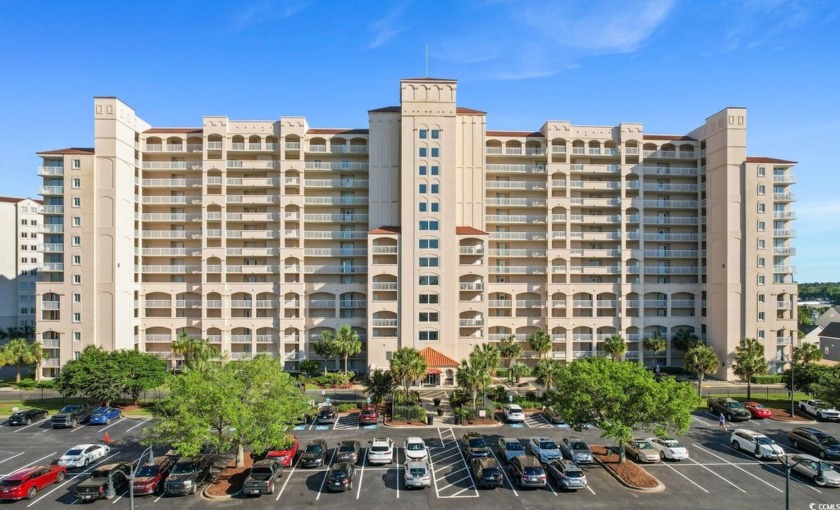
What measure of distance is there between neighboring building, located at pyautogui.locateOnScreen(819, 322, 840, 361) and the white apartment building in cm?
16847

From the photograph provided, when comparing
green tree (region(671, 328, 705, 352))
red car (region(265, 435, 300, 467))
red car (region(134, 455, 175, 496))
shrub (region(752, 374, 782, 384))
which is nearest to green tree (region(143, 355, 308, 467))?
red car (region(265, 435, 300, 467))

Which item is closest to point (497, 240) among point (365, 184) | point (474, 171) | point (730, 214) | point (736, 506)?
point (474, 171)

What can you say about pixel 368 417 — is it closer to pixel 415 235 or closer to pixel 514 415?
pixel 514 415

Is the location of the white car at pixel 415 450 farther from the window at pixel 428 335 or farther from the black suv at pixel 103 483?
the window at pixel 428 335

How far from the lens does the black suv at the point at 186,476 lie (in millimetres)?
30978

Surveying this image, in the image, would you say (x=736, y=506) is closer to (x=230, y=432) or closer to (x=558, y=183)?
(x=230, y=432)

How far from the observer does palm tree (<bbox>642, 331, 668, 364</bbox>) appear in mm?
74250

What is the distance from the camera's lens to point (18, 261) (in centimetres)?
10844

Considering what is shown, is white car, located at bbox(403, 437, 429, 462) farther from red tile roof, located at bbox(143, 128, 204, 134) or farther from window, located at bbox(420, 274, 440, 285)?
red tile roof, located at bbox(143, 128, 204, 134)

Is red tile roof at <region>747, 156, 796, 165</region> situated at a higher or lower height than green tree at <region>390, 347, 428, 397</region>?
higher

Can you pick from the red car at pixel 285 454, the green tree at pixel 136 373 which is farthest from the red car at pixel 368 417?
the green tree at pixel 136 373

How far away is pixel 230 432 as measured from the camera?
34.5m

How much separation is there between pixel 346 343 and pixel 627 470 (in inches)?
1645

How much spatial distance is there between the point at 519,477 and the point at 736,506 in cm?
1356
